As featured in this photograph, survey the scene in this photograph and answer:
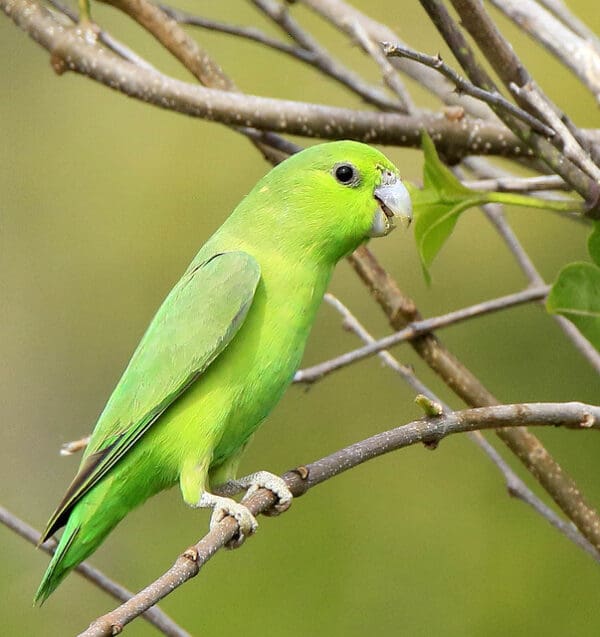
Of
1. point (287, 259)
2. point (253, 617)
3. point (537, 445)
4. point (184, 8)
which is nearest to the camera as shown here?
point (537, 445)

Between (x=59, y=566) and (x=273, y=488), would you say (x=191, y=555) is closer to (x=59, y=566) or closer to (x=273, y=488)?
(x=273, y=488)

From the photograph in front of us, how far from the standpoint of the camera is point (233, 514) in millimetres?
1874

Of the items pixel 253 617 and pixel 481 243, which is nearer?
pixel 253 617

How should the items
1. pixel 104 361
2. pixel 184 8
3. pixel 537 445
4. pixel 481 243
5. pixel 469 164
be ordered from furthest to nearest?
pixel 184 8 → pixel 104 361 → pixel 481 243 → pixel 469 164 → pixel 537 445

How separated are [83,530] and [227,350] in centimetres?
47

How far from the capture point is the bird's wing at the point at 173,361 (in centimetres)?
211

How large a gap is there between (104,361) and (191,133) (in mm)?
1062

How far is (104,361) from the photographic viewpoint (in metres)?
4.49

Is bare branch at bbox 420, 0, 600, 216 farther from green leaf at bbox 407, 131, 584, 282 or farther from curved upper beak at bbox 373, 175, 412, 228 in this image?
curved upper beak at bbox 373, 175, 412, 228

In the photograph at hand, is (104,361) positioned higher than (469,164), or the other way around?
(469,164)

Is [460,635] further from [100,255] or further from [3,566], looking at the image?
[100,255]

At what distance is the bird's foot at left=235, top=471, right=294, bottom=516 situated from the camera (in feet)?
6.31

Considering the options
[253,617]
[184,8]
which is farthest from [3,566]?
[184,8]

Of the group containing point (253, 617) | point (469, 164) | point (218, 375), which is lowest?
point (253, 617)
